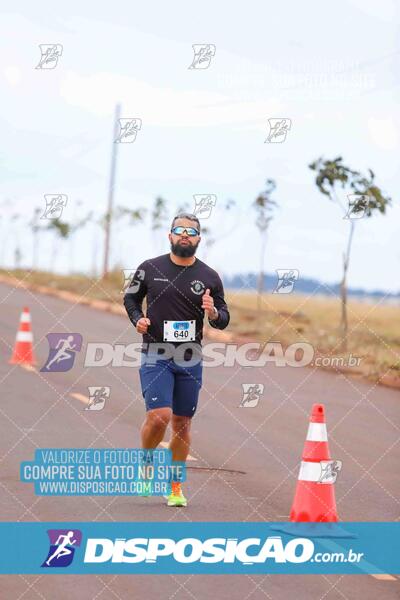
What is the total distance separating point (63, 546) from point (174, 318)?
2219mm

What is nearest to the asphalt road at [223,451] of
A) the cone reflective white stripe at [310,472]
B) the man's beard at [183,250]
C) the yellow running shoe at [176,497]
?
the yellow running shoe at [176,497]

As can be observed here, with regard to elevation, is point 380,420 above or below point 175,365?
below

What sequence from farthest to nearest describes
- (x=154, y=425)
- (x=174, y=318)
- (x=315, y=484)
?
(x=154, y=425), (x=174, y=318), (x=315, y=484)

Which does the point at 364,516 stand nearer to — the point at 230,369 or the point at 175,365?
the point at 175,365

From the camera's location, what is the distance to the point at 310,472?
434 inches

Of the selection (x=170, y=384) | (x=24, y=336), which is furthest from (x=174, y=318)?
(x=24, y=336)

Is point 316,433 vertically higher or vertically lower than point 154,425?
higher

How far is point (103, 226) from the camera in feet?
194

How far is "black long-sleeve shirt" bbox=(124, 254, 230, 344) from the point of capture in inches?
458

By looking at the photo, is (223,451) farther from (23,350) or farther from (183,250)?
(23,350)

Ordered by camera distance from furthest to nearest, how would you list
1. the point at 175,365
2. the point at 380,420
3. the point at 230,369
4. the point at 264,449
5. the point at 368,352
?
the point at 368,352 → the point at 230,369 → the point at 380,420 → the point at 264,449 → the point at 175,365

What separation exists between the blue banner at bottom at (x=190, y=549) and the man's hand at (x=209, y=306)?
5.22 ft

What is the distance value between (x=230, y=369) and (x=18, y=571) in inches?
586

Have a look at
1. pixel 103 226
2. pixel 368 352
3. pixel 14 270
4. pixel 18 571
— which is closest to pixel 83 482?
pixel 18 571
